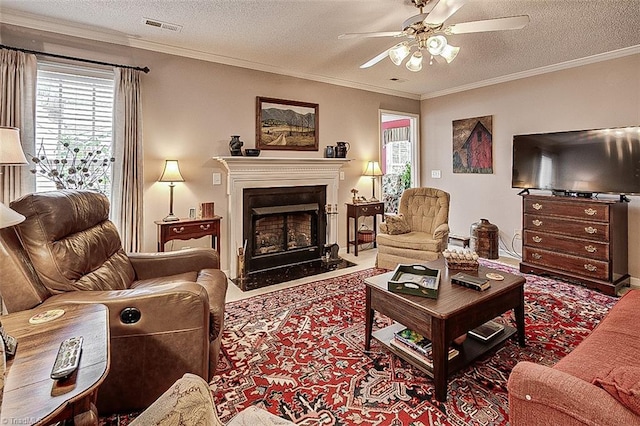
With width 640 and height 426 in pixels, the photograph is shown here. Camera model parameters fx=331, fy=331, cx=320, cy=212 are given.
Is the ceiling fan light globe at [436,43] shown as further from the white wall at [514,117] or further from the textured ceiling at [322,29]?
the white wall at [514,117]

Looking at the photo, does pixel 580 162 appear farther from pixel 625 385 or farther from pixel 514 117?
pixel 625 385

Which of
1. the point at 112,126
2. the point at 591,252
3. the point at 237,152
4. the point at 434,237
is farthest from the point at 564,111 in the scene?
the point at 112,126

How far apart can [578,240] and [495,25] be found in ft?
8.64

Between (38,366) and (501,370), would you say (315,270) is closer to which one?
(501,370)

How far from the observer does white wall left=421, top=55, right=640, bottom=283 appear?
3686 millimetres

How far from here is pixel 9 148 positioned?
213cm

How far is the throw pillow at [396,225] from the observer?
421cm

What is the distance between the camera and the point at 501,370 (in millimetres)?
2074

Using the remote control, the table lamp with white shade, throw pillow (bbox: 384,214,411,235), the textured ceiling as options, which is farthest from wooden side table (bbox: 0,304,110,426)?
throw pillow (bbox: 384,214,411,235)

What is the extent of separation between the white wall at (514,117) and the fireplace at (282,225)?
2.34 meters

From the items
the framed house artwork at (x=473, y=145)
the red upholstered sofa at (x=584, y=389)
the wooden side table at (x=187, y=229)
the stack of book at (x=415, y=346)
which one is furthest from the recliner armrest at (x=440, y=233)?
the wooden side table at (x=187, y=229)

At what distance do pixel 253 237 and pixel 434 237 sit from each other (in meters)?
2.23

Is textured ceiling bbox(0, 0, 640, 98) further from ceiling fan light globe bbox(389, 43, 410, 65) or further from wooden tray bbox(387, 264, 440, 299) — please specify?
wooden tray bbox(387, 264, 440, 299)

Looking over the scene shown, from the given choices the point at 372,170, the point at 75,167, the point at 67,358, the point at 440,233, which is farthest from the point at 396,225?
the point at 67,358
